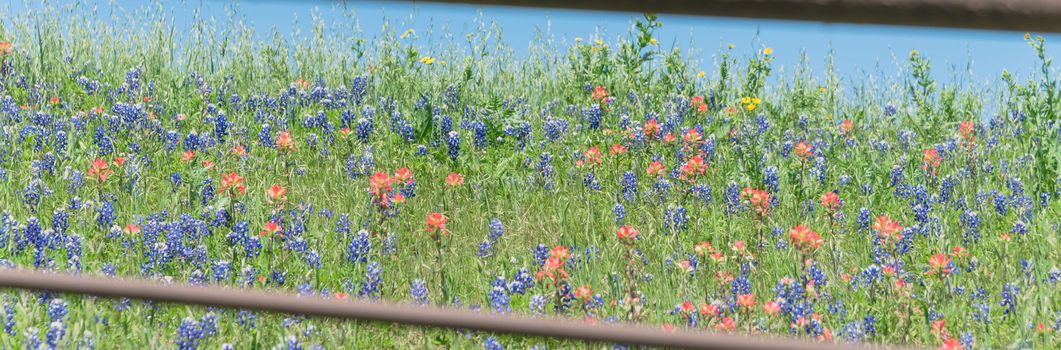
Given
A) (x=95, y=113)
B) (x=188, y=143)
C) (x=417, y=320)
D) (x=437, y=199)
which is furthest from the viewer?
(x=95, y=113)

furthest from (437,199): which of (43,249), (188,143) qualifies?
(43,249)

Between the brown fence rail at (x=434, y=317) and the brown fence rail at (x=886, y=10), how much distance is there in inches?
10.0

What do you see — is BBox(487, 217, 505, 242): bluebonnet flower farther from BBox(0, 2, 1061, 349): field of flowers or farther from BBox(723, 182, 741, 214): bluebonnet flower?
BBox(723, 182, 741, 214): bluebonnet flower

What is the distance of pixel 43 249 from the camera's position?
2637 millimetres

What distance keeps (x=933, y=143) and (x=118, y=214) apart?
3669 mm

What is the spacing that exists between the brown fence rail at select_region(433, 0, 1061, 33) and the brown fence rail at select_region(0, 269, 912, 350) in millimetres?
253

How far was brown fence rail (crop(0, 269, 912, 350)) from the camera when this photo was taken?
2.43ft

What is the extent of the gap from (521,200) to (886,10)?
297cm

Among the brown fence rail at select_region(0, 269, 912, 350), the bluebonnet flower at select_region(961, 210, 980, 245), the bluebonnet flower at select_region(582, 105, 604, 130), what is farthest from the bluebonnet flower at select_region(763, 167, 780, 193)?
the brown fence rail at select_region(0, 269, 912, 350)

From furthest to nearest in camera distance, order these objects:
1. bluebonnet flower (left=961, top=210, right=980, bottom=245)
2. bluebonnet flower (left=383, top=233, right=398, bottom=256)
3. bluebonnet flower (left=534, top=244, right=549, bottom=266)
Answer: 1. bluebonnet flower (left=961, top=210, right=980, bottom=245)
2. bluebonnet flower (left=383, top=233, right=398, bottom=256)
3. bluebonnet flower (left=534, top=244, right=549, bottom=266)

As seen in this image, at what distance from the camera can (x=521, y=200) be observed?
3.57 metres

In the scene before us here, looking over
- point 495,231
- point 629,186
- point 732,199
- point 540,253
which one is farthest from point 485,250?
point 732,199

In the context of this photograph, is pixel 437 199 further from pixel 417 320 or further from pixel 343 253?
pixel 417 320

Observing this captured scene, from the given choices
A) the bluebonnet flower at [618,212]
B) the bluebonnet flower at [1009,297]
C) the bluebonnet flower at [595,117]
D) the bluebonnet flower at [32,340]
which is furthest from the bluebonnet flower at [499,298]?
the bluebonnet flower at [595,117]
